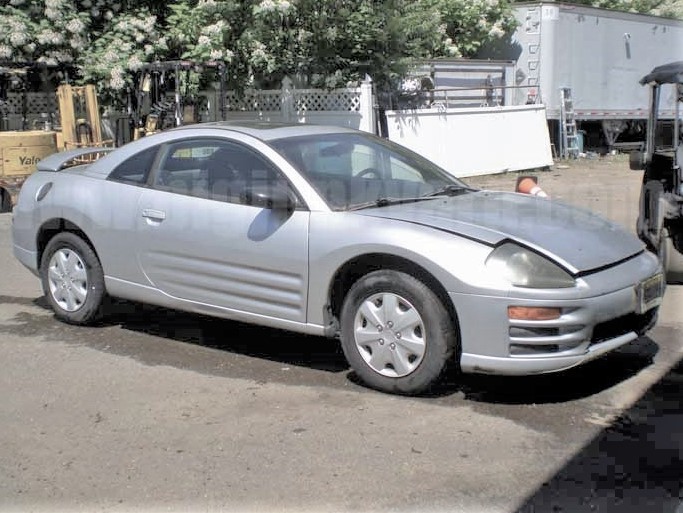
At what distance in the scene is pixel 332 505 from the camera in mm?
3537

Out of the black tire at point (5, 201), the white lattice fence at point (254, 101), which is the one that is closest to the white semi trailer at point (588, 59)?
the white lattice fence at point (254, 101)

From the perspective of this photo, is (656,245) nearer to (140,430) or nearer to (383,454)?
(383,454)

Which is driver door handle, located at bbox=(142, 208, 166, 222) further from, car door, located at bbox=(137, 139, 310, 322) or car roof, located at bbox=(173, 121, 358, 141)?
car roof, located at bbox=(173, 121, 358, 141)

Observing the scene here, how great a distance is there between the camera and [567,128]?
2273cm

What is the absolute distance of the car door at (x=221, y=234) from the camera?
5.07 m

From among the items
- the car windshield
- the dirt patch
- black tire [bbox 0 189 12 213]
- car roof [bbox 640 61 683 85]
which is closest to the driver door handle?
the car windshield

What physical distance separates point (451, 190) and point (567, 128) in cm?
1815

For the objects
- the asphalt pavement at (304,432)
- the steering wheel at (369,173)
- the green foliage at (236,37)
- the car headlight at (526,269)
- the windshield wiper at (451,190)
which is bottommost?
the asphalt pavement at (304,432)

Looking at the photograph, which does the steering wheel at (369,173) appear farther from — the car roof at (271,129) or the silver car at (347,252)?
the car roof at (271,129)

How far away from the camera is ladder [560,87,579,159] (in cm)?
2216

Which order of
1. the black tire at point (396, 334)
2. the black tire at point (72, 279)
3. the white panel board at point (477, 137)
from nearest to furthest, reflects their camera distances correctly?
the black tire at point (396, 334), the black tire at point (72, 279), the white panel board at point (477, 137)

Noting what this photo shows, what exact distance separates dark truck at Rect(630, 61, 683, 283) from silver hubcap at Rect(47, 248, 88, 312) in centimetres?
508

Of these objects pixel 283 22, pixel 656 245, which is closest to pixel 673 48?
pixel 283 22

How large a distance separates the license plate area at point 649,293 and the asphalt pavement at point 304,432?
519mm
